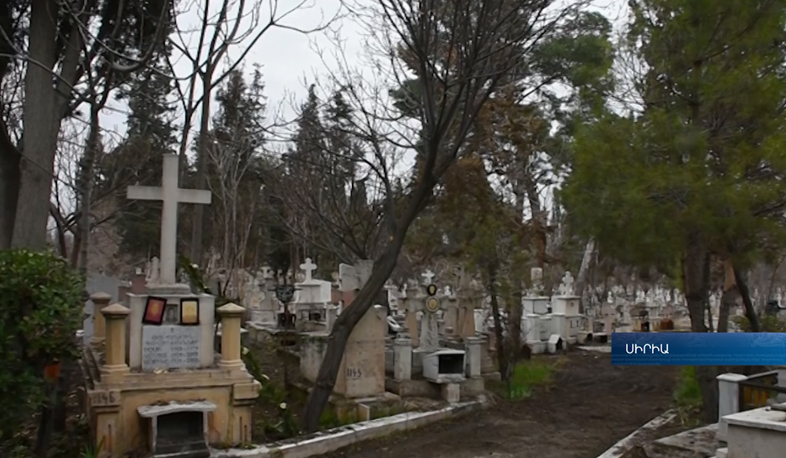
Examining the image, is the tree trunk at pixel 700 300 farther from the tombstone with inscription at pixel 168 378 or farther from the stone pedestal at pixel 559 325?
the stone pedestal at pixel 559 325

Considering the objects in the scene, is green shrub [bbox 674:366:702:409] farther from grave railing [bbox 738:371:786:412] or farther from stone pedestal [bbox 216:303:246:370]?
stone pedestal [bbox 216:303:246:370]

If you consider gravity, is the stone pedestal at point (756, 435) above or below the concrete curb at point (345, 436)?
above

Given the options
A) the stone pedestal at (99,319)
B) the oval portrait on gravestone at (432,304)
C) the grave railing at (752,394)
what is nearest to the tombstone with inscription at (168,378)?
the stone pedestal at (99,319)

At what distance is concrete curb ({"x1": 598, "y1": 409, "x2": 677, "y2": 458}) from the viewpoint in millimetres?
7274

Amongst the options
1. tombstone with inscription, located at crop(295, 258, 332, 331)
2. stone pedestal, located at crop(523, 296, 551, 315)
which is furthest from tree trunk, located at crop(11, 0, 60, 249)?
stone pedestal, located at crop(523, 296, 551, 315)

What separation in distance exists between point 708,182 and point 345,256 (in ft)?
37.4

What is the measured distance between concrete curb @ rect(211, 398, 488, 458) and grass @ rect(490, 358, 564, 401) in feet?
5.42

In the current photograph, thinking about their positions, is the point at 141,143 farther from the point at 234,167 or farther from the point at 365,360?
the point at 365,360

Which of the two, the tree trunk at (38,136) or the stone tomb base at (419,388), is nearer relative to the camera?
the tree trunk at (38,136)

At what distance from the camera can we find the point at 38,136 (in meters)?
7.89

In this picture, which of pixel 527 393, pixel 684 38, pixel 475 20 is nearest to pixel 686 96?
pixel 684 38

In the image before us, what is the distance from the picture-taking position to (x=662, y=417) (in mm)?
9172

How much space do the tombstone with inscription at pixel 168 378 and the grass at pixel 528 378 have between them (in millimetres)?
5175

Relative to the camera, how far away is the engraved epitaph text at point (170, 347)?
24.2 feet
